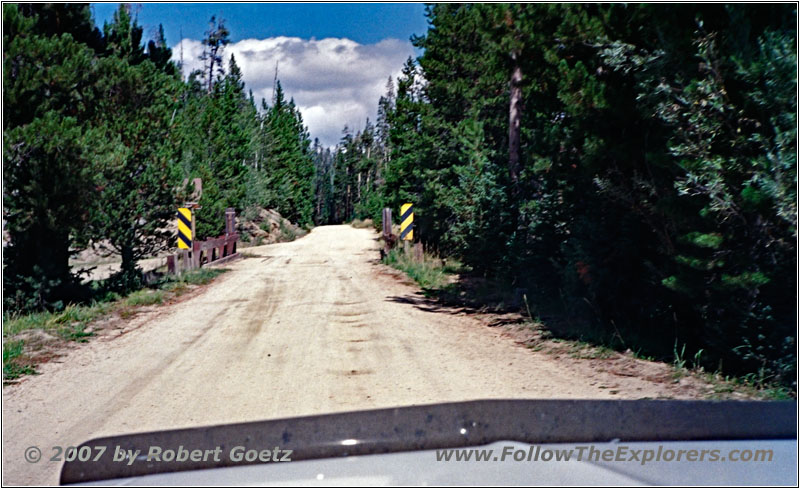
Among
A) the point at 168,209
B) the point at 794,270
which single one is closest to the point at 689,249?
the point at 794,270

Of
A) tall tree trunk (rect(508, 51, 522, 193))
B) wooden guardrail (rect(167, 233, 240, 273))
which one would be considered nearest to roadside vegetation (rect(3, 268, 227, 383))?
wooden guardrail (rect(167, 233, 240, 273))

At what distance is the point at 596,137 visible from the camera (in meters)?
8.39

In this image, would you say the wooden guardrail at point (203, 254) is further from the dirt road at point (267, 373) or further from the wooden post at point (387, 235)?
the dirt road at point (267, 373)

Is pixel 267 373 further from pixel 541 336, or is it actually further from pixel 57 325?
pixel 57 325

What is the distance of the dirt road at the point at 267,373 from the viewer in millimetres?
5645

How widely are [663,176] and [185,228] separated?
47.8 feet

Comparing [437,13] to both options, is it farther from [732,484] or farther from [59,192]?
[732,484]

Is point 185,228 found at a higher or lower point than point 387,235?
higher

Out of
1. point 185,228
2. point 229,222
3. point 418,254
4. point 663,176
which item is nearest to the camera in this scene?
point 663,176

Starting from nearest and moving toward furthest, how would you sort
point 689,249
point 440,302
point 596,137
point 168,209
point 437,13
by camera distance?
point 689,249
point 596,137
point 440,302
point 168,209
point 437,13

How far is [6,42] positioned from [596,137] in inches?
358

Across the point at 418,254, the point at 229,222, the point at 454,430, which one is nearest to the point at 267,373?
the point at 454,430

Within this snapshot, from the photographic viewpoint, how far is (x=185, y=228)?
1909 centimetres

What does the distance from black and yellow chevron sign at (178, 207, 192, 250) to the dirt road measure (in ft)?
22.8
